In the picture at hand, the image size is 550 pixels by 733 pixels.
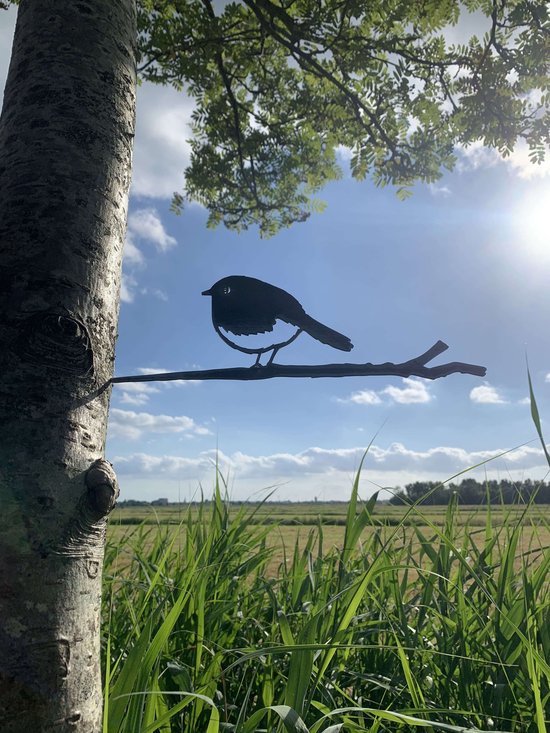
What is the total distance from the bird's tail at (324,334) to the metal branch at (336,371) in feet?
0.80

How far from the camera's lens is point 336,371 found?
1624mm

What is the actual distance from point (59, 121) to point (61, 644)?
139cm

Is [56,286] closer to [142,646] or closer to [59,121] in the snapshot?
[59,121]

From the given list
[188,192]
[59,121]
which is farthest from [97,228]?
[188,192]

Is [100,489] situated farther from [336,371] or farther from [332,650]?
[332,650]

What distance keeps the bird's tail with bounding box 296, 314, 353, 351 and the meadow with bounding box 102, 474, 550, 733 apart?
26.6 inches

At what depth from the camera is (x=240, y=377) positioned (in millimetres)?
1676

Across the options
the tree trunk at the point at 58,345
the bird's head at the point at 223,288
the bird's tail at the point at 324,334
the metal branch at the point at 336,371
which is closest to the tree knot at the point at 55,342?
the tree trunk at the point at 58,345

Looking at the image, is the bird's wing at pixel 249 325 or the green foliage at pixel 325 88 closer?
the bird's wing at pixel 249 325

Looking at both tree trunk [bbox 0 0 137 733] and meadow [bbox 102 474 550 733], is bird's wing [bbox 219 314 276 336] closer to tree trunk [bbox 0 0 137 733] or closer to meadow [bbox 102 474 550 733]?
tree trunk [bbox 0 0 137 733]

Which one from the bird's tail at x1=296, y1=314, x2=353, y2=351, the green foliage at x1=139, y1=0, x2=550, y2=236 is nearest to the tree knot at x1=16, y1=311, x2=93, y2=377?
the bird's tail at x1=296, y1=314, x2=353, y2=351

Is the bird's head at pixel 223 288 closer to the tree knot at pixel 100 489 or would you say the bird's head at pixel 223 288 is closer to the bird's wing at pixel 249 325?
the bird's wing at pixel 249 325

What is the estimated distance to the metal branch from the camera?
162 centimetres

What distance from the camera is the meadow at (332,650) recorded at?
1.61 m
